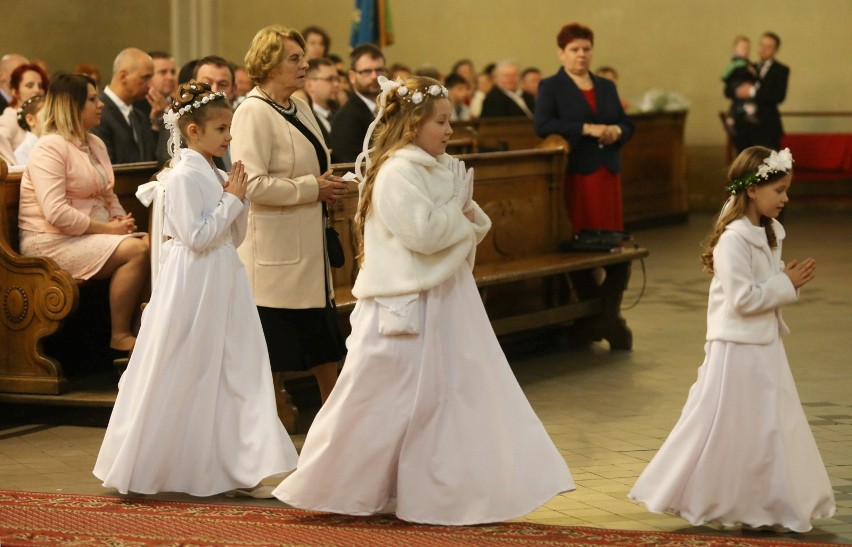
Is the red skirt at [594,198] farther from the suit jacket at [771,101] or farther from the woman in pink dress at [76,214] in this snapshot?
the suit jacket at [771,101]

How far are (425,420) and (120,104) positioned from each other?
3664 millimetres

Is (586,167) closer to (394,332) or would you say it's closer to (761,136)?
(394,332)

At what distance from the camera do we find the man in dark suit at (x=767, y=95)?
15930 mm

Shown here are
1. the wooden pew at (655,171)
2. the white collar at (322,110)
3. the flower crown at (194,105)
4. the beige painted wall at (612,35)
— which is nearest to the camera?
the flower crown at (194,105)

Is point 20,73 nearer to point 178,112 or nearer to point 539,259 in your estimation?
point 539,259

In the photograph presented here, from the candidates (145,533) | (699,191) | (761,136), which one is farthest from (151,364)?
(699,191)

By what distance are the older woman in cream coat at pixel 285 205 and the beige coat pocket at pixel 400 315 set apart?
125 centimetres

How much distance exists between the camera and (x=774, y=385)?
14.5 feet

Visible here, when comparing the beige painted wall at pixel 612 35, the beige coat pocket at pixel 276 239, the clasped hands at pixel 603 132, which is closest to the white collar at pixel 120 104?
the beige coat pocket at pixel 276 239

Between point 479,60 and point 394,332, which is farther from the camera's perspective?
point 479,60

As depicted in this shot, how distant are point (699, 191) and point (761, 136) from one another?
1.90 metres

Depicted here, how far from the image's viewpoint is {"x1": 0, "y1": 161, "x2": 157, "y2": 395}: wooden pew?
20.4ft

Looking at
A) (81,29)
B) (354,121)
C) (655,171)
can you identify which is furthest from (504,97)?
(354,121)

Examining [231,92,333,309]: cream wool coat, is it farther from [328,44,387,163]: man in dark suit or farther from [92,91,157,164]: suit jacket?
[92,91,157,164]: suit jacket
